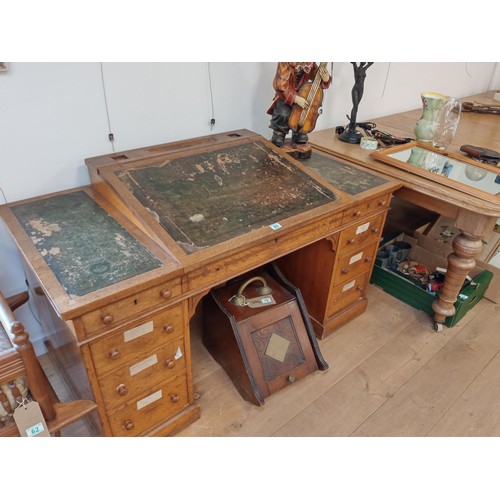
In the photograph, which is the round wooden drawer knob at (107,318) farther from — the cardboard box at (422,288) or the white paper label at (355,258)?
the cardboard box at (422,288)

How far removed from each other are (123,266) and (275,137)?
1.02 meters

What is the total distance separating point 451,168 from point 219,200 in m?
1.18

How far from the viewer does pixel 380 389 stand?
1734 mm

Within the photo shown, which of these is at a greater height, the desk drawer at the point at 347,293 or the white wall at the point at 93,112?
the white wall at the point at 93,112

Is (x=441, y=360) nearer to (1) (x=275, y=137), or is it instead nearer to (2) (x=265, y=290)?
(2) (x=265, y=290)

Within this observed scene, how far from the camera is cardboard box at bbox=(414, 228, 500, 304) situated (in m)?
2.24

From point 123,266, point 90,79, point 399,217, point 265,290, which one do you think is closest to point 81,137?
point 90,79

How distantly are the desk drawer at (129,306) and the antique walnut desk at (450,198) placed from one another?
3.80 ft

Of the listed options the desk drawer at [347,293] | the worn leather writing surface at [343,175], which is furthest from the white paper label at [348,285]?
the worn leather writing surface at [343,175]

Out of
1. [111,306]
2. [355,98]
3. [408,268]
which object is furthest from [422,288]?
[111,306]

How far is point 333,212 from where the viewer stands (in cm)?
150

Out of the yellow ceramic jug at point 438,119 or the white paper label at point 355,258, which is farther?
the yellow ceramic jug at point 438,119

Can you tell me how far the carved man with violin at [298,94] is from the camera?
5.26 ft

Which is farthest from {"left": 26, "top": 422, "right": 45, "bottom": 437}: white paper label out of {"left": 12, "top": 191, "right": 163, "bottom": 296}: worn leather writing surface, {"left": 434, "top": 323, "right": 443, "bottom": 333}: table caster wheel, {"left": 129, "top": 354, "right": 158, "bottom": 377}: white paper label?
{"left": 434, "top": 323, "right": 443, "bottom": 333}: table caster wheel
